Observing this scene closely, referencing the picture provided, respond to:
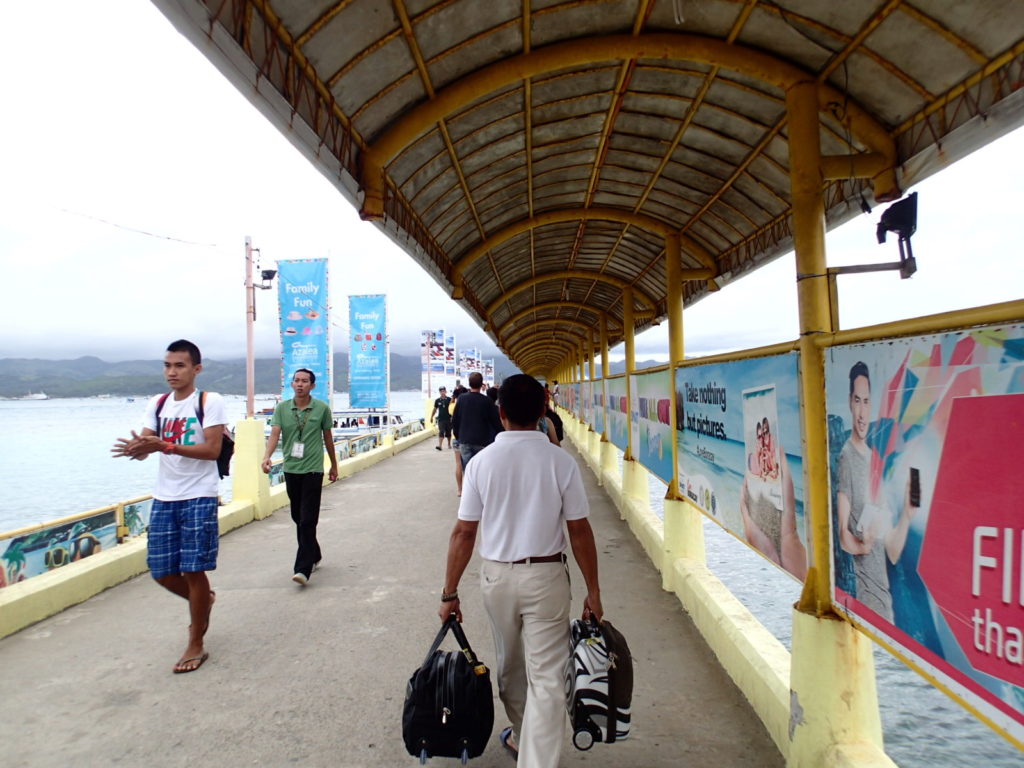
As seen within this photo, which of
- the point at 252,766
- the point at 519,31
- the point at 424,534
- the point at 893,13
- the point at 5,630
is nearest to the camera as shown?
the point at 252,766

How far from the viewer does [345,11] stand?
11.9ft

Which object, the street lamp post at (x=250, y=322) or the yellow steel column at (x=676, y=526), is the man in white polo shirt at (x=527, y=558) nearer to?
the yellow steel column at (x=676, y=526)

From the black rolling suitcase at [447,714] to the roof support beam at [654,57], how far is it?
12.8 feet

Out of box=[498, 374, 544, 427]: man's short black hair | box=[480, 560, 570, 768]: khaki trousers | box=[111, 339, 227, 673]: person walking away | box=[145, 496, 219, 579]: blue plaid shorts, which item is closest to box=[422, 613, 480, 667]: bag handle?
box=[480, 560, 570, 768]: khaki trousers

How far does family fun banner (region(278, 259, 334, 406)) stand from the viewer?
1566 cm

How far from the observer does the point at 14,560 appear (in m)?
5.02

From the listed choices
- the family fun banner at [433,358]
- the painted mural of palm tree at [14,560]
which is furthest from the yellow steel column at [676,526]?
the family fun banner at [433,358]

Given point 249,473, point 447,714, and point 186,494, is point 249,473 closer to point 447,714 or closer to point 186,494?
point 186,494

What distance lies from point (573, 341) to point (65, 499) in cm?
2209

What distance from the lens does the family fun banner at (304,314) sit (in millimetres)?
15664

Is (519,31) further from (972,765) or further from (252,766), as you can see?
(972,765)

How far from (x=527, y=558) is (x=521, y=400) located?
2.38 feet

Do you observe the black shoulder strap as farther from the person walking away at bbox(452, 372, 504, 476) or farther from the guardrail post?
the guardrail post

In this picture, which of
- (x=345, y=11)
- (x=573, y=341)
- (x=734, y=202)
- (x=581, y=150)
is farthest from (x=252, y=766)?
(x=573, y=341)
